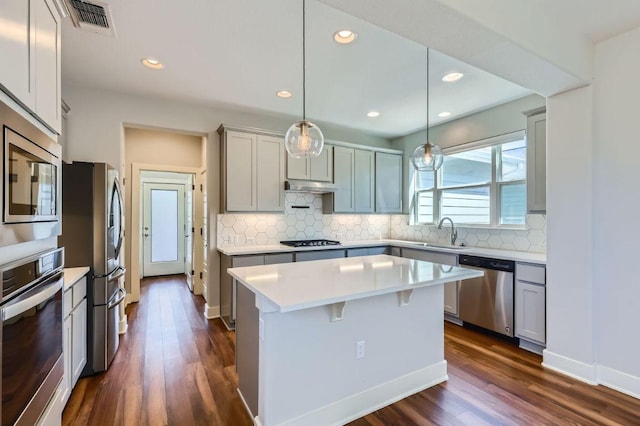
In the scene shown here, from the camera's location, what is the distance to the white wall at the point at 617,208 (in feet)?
7.50

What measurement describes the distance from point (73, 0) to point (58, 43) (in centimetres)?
52

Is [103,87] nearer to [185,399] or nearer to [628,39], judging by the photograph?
[185,399]

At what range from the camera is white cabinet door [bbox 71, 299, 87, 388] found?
2.21 meters

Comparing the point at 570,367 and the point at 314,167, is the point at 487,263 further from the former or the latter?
the point at 314,167

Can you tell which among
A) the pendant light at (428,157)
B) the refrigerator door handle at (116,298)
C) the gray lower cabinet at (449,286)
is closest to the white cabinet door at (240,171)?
the refrigerator door handle at (116,298)

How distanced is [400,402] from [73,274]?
8.40 feet

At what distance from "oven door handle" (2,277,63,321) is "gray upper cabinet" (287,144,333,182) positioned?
2968 millimetres

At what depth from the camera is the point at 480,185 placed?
421 centimetres

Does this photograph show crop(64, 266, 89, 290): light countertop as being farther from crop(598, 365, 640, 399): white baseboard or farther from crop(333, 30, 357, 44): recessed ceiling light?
crop(598, 365, 640, 399): white baseboard

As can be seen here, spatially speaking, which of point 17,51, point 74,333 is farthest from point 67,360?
point 17,51

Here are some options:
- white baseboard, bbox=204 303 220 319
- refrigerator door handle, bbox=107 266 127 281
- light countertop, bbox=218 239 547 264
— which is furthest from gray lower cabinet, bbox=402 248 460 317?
refrigerator door handle, bbox=107 266 127 281

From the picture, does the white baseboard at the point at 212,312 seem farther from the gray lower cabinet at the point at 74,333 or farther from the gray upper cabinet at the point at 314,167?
the gray upper cabinet at the point at 314,167

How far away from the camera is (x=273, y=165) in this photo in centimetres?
409

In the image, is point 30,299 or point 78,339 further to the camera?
point 78,339
